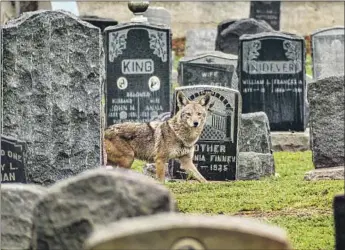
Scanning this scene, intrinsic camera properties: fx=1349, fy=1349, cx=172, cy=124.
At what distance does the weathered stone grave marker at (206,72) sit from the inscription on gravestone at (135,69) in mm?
1506

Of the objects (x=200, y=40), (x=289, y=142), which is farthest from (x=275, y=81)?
(x=200, y=40)

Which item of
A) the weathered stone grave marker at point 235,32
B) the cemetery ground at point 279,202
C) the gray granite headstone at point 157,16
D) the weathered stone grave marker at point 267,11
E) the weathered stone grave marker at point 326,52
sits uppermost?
the weathered stone grave marker at point 267,11

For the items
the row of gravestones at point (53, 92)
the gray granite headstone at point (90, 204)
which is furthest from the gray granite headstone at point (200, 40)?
the gray granite headstone at point (90, 204)

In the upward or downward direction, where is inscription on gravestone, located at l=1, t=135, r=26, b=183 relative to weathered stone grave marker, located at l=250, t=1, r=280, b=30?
downward

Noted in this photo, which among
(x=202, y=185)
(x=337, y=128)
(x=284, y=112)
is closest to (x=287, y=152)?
(x=284, y=112)

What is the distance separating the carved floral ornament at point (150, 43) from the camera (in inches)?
730

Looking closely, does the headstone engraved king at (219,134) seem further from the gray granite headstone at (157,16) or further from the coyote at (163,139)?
the gray granite headstone at (157,16)

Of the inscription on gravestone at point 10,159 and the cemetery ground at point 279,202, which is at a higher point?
the inscription on gravestone at point 10,159

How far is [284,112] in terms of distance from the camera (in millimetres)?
19969

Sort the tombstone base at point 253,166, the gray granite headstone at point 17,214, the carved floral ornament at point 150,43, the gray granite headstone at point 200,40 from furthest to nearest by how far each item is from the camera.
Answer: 1. the gray granite headstone at point 200,40
2. the carved floral ornament at point 150,43
3. the tombstone base at point 253,166
4. the gray granite headstone at point 17,214

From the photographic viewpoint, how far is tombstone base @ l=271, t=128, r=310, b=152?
19.3 m

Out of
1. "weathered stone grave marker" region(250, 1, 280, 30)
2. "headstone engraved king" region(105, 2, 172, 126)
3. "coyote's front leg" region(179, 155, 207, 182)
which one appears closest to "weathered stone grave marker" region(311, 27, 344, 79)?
"headstone engraved king" region(105, 2, 172, 126)

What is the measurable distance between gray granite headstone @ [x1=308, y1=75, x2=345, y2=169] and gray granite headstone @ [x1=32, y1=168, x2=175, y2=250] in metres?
8.16

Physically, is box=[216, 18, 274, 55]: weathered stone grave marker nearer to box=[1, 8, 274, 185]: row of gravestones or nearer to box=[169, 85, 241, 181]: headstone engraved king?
box=[169, 85, 241, 181]: headstone engraved king
